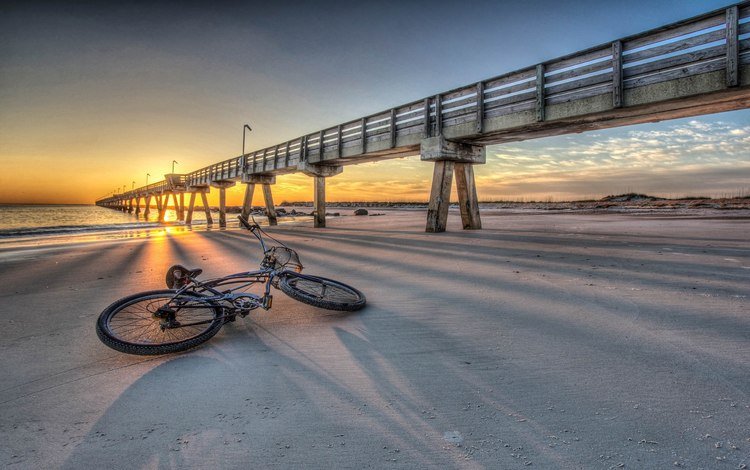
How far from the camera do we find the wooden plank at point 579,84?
9008mm

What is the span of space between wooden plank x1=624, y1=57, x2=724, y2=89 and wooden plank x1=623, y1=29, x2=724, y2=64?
42cm

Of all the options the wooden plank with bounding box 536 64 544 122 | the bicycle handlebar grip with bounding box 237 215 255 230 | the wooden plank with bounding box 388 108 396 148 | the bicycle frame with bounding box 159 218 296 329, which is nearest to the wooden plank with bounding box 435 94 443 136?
the wooden plank with bounding box 388 108 396 148

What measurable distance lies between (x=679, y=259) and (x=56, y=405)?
29.5ft

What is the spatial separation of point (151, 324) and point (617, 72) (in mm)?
10830

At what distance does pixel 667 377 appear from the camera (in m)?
2.39

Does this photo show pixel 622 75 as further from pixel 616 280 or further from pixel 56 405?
pixel 56 405

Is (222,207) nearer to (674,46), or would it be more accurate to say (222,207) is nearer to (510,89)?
(510,89)

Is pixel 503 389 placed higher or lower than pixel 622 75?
lower

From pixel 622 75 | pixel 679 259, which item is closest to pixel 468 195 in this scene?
pixel 622 75

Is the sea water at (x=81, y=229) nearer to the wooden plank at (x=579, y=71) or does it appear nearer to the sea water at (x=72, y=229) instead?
the sea water at (x=72, y=229)

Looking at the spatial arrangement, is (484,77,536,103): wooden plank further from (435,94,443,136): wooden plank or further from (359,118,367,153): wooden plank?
(359,118,367,153): wooden plank

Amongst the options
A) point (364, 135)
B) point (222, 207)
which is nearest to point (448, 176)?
point (364, 135)

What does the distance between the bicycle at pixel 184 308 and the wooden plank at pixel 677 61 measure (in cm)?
917

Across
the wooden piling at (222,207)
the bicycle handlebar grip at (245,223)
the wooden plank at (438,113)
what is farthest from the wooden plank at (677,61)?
the wooden piling at (222,207)
